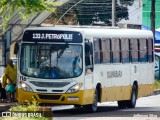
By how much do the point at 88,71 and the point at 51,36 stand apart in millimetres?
1704

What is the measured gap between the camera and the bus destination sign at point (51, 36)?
2800 cm

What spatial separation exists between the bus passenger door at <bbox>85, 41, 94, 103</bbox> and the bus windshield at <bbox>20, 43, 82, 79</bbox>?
0.36 meters

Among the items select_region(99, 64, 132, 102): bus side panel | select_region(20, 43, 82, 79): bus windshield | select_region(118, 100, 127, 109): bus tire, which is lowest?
select_region(118, 100, 127, 109): bus tire

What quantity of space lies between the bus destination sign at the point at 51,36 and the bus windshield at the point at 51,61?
182mm

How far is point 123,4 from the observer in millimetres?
70625

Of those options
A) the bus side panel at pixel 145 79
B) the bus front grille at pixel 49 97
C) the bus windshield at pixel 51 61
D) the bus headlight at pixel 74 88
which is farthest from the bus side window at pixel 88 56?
the bus side panel at pixel 145 79

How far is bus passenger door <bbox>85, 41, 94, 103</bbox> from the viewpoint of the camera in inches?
1104

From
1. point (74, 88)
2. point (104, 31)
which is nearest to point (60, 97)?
point (74, 88)

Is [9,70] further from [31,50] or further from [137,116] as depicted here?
[137,116]

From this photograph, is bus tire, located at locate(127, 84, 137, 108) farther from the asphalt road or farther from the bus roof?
the bus roof

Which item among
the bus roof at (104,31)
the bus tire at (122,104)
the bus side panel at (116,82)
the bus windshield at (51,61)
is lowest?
the bus tire at (122,104)

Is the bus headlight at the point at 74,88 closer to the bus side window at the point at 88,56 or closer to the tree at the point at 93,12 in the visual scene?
the bus side window at the point at 88,56

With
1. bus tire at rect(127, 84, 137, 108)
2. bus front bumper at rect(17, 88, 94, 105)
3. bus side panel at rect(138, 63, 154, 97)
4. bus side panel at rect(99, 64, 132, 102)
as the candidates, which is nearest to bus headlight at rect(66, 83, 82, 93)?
bus front bumper at rect(17, 88, 94, 105)

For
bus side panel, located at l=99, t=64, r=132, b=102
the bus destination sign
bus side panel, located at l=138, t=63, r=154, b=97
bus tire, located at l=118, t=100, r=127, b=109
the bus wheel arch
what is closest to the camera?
the bus destination sign
